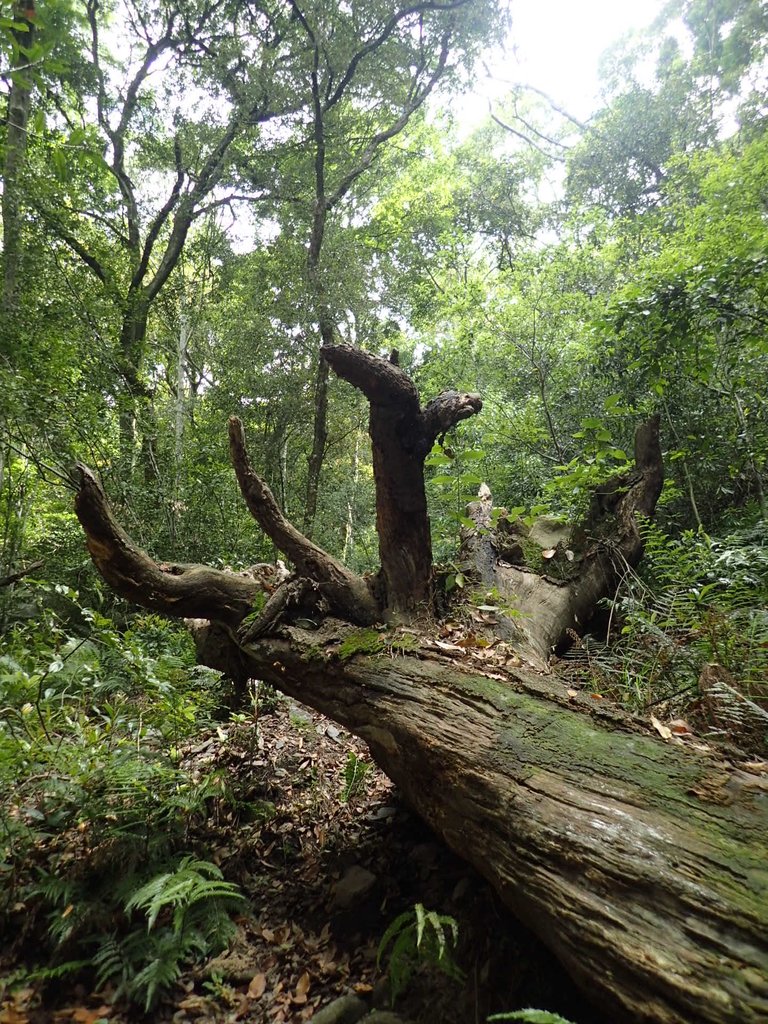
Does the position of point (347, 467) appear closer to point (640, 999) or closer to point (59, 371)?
point (59, 371)

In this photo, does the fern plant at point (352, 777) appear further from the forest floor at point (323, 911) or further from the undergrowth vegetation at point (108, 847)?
the undergrowth vegetation at point (108, 847)

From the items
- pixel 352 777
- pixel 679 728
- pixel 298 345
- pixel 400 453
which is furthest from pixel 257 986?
pixel 298 345

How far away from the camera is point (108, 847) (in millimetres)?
2459

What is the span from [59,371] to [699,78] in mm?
17127

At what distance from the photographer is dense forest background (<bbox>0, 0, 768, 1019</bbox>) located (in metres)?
2.83

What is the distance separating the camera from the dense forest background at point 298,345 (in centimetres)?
283

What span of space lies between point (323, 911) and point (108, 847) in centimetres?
111

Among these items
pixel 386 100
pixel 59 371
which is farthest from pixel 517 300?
pixel 59 371

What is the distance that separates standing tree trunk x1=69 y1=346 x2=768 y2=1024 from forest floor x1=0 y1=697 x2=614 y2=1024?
329 millimetres

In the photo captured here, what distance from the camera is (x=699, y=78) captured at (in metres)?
13.2

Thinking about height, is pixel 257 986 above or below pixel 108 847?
below

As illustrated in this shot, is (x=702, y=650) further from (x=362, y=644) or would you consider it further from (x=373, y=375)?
(x=373, y=375)

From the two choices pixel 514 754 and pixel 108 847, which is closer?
pixel 514 754

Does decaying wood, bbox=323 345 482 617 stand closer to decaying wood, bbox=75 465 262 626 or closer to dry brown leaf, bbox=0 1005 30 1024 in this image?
decaying wood, bbox=75 465 262 626
